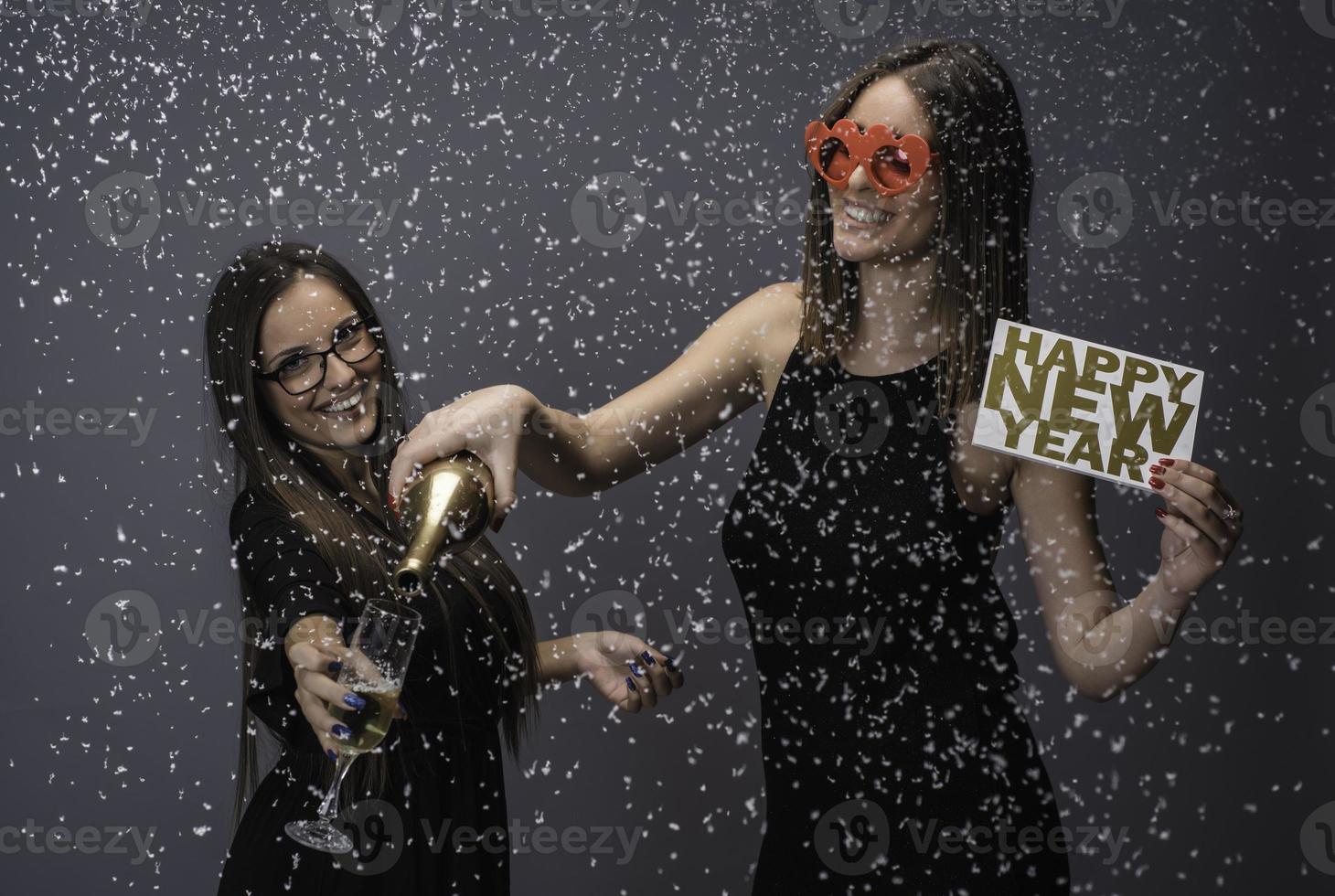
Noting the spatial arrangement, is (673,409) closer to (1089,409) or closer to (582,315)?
(1089,409)

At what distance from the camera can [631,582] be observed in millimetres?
2092

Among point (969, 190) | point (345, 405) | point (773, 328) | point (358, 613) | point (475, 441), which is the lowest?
point (358, 613)

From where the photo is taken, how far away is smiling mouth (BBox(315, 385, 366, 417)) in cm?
160

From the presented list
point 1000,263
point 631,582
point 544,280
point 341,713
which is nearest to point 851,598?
Answer: point 1000,263

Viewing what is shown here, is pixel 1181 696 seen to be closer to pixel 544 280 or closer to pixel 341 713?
pixel 544 280

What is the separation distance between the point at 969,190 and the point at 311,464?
82 centimetres

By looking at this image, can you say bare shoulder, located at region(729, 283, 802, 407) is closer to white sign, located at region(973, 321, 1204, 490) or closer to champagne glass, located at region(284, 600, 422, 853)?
white sign, located at region(973, 321, 1204, 490)

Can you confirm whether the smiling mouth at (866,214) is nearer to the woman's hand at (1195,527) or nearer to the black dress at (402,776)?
the woman's hand at (1195,527)

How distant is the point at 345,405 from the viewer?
1598 mm

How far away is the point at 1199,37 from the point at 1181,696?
101 cm

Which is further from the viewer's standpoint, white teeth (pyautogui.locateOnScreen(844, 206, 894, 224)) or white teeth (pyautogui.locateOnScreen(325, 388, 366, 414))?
white teeth (pyautogui.locateOnScreen(325, 388, 366, 414))

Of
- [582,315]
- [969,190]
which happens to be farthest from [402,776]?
[969,190]

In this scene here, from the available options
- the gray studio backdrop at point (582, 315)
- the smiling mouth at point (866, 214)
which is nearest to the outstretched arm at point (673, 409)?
the smiling mouth at point (866, 214)

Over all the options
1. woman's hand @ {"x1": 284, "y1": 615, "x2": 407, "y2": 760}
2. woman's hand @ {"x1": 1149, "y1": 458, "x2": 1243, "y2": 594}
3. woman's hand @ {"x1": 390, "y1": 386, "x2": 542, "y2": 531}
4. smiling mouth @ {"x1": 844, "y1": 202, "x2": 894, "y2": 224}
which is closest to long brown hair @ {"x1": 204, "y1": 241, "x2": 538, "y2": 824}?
woman's hand @ {"x1": 284, "y1": 615, "x2": 407, "y2": 760}
